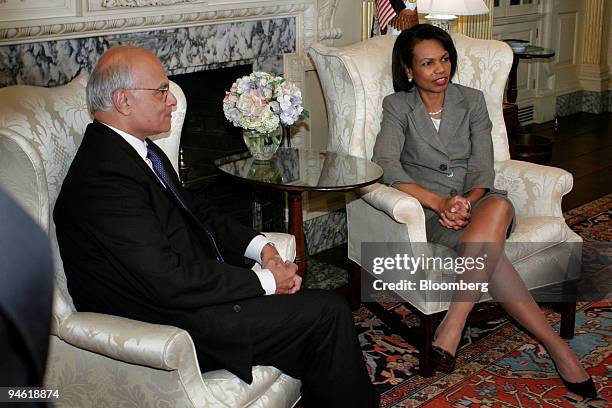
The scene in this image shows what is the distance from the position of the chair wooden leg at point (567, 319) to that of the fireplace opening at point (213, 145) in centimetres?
150

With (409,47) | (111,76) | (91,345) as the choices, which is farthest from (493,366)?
(111,76)

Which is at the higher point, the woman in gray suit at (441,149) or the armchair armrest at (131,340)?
the woman in gray suit at (441,149)

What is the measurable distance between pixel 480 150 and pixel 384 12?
115cm

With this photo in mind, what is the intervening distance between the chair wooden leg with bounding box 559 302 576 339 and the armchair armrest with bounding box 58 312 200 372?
1.75 metres

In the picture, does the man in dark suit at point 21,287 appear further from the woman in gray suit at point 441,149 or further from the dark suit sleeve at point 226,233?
the woman in gray suit at point 441,149

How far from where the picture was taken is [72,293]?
223 cm

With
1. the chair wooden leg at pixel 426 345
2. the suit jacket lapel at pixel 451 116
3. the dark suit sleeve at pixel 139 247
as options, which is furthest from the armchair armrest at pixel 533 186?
the dark suit sleeve at pixel 139 247

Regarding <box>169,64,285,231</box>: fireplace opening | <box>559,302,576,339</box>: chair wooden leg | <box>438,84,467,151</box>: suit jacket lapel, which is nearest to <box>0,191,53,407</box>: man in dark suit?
<box>438,84,467,151</box>: suit jacket lapel

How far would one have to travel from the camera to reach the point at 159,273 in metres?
2.07

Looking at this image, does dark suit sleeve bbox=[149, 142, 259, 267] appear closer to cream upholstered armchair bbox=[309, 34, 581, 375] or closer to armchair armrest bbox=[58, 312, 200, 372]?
armchair armrest bbox=[58, 312, 200, 372]

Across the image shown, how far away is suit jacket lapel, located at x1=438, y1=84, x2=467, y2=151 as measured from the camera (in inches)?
126

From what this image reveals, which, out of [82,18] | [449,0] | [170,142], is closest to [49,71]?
[82,18]

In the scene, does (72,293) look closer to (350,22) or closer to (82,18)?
(82,18)

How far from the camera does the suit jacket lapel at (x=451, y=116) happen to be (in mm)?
3193
